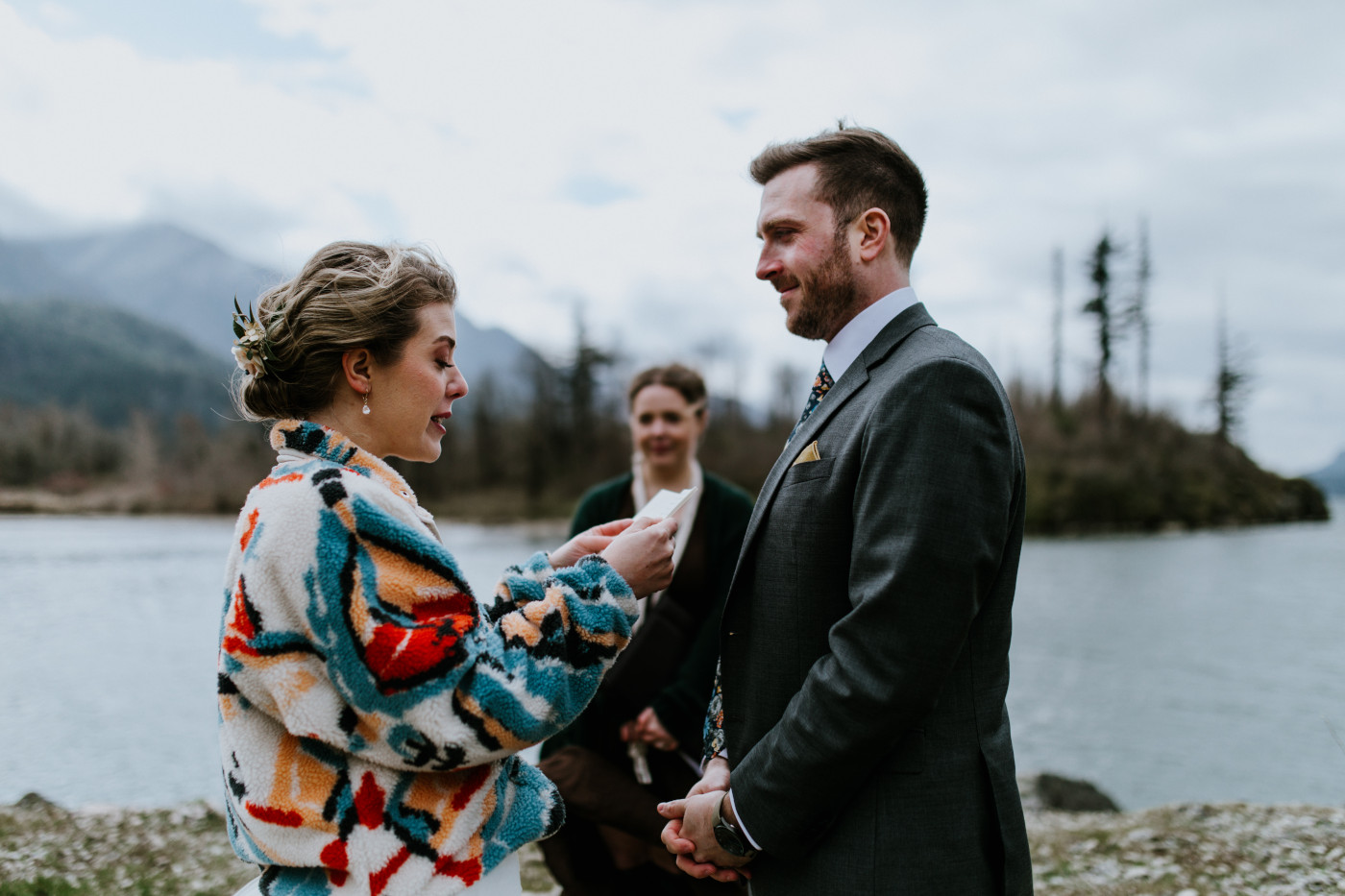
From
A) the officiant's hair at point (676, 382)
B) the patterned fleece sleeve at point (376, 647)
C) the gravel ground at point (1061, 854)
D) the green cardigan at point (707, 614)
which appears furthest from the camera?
the gravel ground at point (1061, 854)

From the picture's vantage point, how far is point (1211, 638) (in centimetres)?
1627

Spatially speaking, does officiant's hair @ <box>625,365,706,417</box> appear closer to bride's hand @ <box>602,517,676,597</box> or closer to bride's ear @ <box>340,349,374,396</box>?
bride's hand @ <box>602,517,676,597</box>

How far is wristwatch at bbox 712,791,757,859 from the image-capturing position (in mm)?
1850

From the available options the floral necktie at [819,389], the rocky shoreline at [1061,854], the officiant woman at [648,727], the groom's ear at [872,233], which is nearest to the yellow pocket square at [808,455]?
the floral necktie at [819,389]

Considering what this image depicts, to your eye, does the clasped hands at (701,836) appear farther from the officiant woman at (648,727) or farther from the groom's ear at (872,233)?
the groom's ear at (872,233)

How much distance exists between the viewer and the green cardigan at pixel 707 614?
3338mm

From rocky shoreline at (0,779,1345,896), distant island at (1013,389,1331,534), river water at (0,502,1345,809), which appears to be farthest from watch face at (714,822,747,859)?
distant island at (1013,389,1331,534)

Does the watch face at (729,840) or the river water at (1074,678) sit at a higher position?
the watch face at (729,840)

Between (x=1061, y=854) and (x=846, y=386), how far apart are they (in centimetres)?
454

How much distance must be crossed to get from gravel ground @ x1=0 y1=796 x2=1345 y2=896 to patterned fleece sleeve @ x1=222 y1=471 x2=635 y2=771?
3809 mm

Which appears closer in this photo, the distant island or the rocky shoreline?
the rocky shoreline

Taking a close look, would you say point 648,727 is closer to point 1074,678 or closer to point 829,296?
point 829,296

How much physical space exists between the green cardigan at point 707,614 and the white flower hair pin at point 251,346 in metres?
1.97

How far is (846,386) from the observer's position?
200cm
